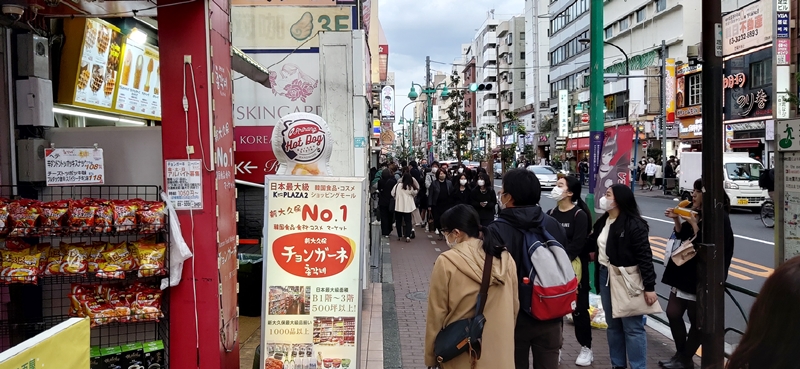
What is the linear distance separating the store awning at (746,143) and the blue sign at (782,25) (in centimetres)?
675

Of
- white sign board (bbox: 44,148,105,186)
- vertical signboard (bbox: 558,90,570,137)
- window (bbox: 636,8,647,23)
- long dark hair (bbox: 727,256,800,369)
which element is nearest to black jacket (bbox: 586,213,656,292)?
long dark hair (bbox: 727,256,800,369)

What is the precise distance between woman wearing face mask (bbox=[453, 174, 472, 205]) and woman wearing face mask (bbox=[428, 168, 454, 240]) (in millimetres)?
231

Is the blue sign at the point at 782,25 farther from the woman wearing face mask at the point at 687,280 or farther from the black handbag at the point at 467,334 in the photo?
the black handbag at the point at 467,334

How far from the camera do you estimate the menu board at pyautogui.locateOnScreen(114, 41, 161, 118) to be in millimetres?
6529

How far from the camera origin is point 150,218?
4273mm

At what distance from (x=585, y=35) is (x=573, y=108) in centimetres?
660

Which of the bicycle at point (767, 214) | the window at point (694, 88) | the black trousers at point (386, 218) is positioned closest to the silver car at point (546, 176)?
the window at point (694, 88)

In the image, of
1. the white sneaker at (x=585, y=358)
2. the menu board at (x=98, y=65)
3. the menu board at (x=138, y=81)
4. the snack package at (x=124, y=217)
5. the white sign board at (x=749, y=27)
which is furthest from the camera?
the white sign board at (x=749, y=27)

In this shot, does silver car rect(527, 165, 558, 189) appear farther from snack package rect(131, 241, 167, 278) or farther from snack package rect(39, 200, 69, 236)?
snack package rect(39, 200, 69, 236)

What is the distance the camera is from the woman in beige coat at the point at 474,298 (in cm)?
367

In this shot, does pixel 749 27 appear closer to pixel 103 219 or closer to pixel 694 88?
pixel 694 88

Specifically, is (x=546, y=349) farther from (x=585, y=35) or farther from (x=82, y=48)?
(x=585, y=35)

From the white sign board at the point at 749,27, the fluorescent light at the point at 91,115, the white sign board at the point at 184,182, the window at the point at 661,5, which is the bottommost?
the white sign board at the point at 184,182

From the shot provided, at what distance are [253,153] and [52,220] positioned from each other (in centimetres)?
355
